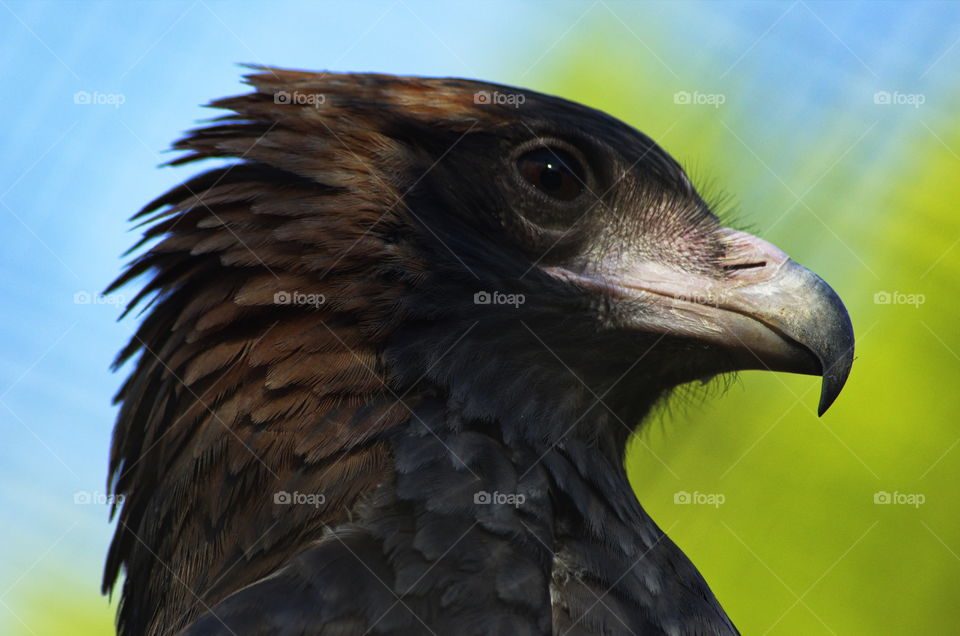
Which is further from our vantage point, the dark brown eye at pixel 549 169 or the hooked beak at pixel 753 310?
the dark brown eye at pixel 549 169

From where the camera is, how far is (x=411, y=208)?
3137 millimetres

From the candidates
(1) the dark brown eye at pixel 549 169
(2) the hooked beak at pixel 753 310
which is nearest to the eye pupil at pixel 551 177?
(1) the dark brown eye at pixel 549 169

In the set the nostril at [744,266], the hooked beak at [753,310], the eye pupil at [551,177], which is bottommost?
the hooked beak at [753,310]

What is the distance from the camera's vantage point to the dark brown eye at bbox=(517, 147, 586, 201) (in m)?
3.21

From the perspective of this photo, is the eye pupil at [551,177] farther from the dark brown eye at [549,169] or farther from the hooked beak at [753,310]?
the hooked beak at [753,310]

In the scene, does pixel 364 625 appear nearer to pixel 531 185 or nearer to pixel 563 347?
pixel 563 347

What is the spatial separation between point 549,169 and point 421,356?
75 centimetres

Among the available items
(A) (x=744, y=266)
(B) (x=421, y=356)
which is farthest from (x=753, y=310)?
(B) (x=421, y=356)

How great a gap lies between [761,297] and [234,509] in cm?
165

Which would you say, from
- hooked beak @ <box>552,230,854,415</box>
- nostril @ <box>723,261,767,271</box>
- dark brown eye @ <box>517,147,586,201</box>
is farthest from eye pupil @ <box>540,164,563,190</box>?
nostril @ <box>723,261,767,271</box>

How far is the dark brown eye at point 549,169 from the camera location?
3.21m

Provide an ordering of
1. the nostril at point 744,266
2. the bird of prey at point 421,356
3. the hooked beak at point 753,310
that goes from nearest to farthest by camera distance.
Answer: the bird of prey at point 421,356 → the hooked beak at point 753,310 → the nostril at point 744,266

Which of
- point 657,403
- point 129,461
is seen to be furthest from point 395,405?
point 657,403

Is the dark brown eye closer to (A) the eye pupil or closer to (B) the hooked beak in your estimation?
(A) the eye pupil
